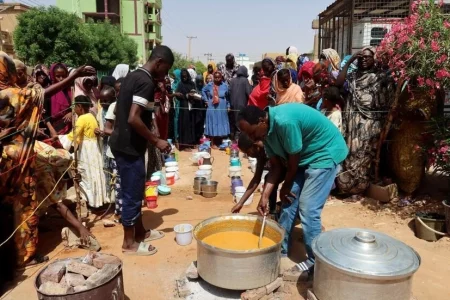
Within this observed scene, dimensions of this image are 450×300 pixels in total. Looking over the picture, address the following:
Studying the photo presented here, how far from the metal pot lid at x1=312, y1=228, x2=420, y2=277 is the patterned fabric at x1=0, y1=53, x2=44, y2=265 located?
→ 2.70 metres

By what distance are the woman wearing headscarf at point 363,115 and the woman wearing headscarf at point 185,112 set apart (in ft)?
14.0

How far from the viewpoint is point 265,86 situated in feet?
21.3

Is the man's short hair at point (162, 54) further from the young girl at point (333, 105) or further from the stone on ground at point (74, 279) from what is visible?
the young girl at point (333, 105)

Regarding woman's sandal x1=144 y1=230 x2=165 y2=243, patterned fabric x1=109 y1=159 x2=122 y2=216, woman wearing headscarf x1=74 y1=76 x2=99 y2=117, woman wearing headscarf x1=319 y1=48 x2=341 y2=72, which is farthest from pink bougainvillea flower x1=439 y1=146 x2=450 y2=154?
woman wearing headscarf x1=74 y1=76 x2=99 y2=117

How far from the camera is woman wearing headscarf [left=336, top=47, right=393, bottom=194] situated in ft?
15.4

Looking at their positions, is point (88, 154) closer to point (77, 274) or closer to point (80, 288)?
point (77, 274)

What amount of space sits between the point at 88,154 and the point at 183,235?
172 centimetres

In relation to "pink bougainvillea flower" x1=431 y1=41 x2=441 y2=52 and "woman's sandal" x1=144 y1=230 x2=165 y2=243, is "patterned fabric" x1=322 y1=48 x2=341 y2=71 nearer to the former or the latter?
"pink bougainvillea flower" x1=431 y1=41 x2=441 y2=52

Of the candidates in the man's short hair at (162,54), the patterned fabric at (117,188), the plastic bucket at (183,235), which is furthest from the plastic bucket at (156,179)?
A: the man's short hair at (162,54)

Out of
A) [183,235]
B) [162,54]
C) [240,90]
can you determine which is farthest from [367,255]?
[240,90]

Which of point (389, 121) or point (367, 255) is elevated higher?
point (389, 121)

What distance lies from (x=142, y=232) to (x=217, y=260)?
1506mm

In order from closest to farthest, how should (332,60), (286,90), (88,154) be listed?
(88,154), (286,90), (332,60)

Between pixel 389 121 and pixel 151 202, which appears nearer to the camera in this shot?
pixel 389 121
